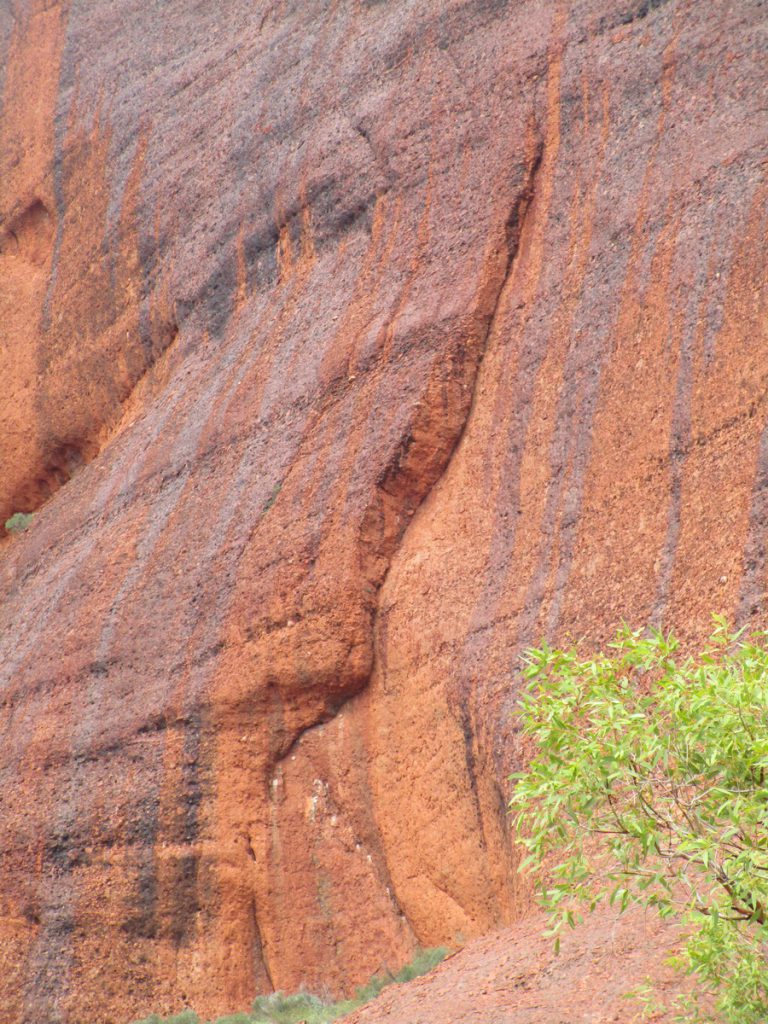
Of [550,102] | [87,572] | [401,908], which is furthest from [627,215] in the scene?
[87,572]

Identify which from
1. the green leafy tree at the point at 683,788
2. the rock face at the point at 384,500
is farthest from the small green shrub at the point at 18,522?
the green leafy tree at the point at 683,788

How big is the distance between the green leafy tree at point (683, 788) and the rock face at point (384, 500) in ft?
10.0

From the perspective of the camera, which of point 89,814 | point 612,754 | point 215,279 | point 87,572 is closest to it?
point 612,754

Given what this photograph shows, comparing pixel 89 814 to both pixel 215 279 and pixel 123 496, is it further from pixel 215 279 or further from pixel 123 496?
pixel 215 279

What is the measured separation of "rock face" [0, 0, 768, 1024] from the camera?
1093 cm

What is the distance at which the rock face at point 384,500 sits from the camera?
1093cm

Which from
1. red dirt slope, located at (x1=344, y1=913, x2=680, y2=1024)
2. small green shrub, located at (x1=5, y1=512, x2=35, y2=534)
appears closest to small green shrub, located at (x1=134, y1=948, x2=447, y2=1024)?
red dirt slope, located at (x1=344, y1=913, x2=680, y2=1024)

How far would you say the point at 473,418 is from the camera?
1319 cm

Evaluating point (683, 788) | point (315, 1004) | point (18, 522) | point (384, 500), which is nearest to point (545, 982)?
point (683, 788)

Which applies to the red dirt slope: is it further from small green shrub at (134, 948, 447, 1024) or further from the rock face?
the rock face

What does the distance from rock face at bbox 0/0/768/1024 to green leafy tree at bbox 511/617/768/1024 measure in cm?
306

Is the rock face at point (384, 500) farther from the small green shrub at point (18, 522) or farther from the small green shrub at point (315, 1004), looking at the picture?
the small green shrub at point (18, 522)

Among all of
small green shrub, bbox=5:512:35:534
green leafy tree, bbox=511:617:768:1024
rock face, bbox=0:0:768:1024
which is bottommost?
small green shrub, bbox=5:512:35:534

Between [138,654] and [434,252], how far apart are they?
5.45 m
